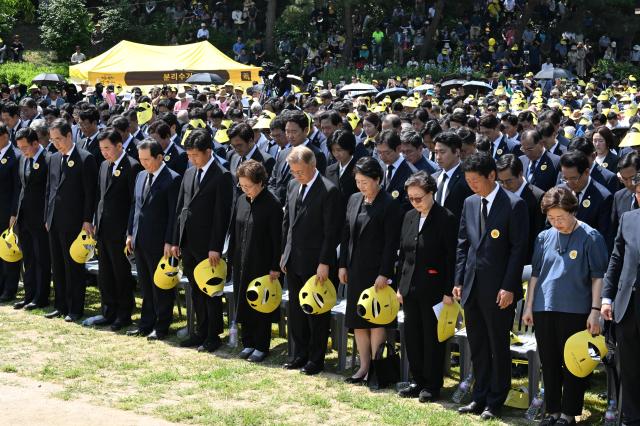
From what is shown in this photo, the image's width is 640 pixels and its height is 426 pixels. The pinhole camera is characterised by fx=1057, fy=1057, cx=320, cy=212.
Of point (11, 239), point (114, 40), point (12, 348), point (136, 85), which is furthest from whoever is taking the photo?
point (114, 40)

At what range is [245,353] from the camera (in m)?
9.80

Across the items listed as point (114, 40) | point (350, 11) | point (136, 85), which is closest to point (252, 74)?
point (136, 85)

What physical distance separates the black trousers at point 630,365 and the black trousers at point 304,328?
2.85 meters

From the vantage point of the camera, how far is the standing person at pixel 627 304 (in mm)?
7102

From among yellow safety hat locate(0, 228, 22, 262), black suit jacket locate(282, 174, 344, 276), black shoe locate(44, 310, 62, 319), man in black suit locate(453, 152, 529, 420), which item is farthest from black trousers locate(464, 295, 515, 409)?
yellow safety hat locate(0, 228, 22, 262)

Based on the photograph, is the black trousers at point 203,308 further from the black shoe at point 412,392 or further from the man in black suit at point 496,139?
the man in black suit at point 496,139

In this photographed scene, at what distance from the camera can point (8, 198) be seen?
1223 cm

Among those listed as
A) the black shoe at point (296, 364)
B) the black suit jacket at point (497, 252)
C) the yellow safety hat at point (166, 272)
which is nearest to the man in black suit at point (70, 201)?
the yellow safety hat at point (166, 272)

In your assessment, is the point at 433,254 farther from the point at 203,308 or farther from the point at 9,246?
the point at 9,246

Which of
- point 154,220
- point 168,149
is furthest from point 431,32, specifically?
point 154,220

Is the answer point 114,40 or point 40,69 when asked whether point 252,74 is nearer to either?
point 40,69

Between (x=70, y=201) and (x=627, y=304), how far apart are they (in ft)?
20.8

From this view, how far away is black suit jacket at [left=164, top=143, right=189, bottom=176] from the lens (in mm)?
12102

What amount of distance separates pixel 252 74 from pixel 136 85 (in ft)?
12.5
